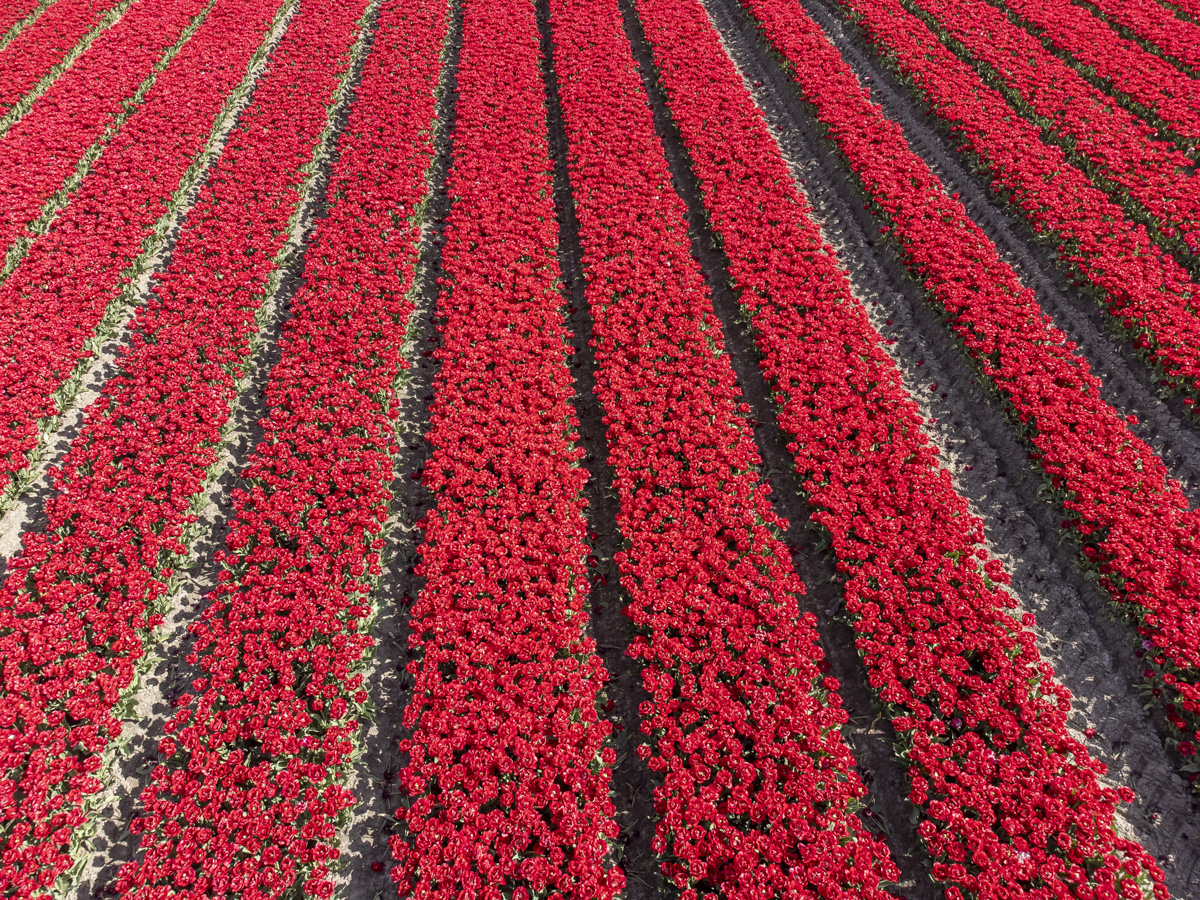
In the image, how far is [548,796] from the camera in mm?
7055

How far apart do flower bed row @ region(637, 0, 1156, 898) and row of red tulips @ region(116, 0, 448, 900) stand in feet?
18.1

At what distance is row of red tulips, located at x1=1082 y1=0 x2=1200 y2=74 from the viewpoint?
20344 mm

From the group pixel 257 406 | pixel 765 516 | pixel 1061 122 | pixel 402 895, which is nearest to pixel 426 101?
pixel 257 406

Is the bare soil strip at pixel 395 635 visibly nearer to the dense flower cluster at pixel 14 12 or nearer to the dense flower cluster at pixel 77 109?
the dense flower cluster at pixel 77 109

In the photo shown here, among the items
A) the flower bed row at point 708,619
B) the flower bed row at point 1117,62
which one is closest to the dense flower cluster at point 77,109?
the flower bed row at point 708,619

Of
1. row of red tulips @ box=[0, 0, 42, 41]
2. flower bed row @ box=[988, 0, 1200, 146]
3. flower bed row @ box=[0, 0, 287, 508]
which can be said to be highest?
row of red tulips @ box=[0, 0, 42, 41]

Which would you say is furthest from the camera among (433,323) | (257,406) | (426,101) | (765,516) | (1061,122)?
(426,101)

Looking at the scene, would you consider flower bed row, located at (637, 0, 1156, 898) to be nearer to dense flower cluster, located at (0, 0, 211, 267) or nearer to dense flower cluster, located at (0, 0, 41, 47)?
dense flower cluster, located at (0, 0, 211, 267)

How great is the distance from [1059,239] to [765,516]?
10794 mm

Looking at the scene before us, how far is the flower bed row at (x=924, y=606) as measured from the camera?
22.3ft

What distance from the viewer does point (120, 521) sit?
9.52 meters

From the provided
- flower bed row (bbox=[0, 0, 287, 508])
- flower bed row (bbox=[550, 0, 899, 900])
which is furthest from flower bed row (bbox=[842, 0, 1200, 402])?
flower bed row (bbox=[0, 0, 287, 508])

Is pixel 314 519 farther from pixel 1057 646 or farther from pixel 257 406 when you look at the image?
pixel 1057 646

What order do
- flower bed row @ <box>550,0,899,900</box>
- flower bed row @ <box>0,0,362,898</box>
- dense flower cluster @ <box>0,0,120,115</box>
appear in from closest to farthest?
flower bed row @ <box>550,0,899,900</box> → flower bed row @ <box>0,0,362,898</box> → dense flower cluster @ <box>0,0,120,115</box>
